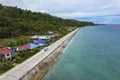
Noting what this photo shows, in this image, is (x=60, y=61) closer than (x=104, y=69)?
No

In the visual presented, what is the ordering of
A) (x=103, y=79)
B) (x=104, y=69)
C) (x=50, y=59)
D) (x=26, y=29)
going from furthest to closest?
(x=26, y=29)
(x=50, y=59)
(x=104, y=69)
(x=103, y=79)

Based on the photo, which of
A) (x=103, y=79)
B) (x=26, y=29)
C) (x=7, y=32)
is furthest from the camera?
(x=26, y=29)

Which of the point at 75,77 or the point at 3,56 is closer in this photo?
the point at 75,77

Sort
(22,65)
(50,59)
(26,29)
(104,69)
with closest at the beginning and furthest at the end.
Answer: (22,65)
(104,69)
(50,59)
(26,29)

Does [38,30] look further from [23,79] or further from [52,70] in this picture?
Answer: [23,79]

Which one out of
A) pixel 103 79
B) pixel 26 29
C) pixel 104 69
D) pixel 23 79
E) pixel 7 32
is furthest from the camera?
pixel 26 29

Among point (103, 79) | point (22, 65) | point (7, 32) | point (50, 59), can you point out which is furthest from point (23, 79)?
point (7, 32)

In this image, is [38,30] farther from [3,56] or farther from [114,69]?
[114,69]

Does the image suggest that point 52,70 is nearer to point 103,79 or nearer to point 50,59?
point 50,59

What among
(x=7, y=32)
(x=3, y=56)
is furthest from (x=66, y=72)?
(x=7, y=32)
